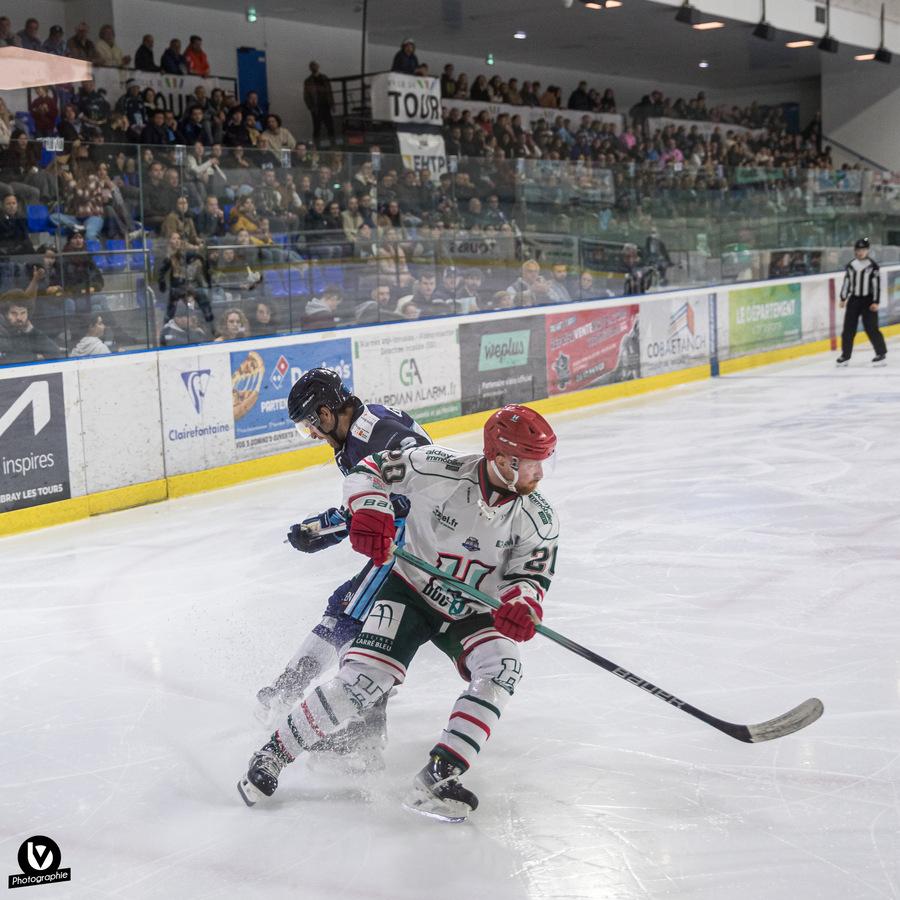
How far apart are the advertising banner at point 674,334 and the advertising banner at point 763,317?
615 millimetres

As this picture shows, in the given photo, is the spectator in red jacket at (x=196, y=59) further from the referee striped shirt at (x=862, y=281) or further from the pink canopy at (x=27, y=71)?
the referee striped shirt at (x=862, y=281)

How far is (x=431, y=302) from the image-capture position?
9328mm

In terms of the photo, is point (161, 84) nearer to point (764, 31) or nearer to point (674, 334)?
point (674, 334)

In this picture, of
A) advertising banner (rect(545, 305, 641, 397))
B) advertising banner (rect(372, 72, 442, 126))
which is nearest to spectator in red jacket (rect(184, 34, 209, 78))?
advertising banner (rect(372, 72, 442, 126))

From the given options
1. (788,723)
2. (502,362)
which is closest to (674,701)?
(788,723)

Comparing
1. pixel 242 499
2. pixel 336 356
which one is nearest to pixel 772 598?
pixel 242 499

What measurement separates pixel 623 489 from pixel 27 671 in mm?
3848

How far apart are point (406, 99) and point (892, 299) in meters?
7.04

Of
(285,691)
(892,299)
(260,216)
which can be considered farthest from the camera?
(892,299)

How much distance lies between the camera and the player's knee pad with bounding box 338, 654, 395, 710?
116 inches

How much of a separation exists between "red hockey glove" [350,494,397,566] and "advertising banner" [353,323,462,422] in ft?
18.6

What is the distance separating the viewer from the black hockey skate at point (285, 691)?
3549 millimetres

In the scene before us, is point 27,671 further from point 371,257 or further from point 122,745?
point 371,257

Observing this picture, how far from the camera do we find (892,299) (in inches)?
635
